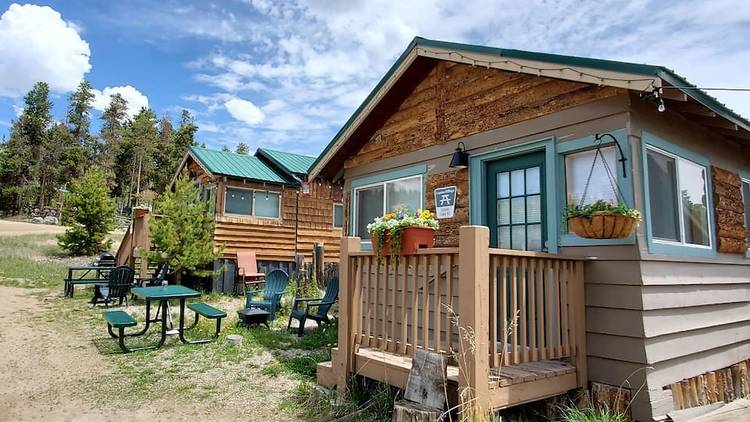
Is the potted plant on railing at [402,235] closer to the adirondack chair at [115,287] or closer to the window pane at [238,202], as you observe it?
the adirondack chair at [115,287]

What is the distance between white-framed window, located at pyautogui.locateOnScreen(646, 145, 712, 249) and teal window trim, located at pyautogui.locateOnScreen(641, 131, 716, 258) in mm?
36

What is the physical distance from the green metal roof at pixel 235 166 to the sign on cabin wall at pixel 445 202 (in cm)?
939

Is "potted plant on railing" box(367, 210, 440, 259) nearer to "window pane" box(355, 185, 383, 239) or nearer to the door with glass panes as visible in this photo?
the door with glass panes

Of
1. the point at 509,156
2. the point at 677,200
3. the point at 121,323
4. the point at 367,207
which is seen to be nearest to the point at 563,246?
the point at 509,156

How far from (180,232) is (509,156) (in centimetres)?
909

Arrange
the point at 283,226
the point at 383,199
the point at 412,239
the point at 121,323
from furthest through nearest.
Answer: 1. the point at 283,226
2. the point at 383,199
3. the point at 121,323
4. the point at 412,239

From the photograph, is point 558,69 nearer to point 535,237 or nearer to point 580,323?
point 535,237

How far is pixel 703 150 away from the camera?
5.47 m

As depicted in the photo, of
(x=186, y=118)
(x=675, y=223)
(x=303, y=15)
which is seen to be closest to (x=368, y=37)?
(x=303, y=15)

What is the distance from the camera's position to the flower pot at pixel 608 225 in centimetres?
385

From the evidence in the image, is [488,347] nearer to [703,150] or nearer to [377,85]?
[703,150]

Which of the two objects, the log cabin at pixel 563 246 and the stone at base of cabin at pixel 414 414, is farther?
the log cabin at pixel 563 246

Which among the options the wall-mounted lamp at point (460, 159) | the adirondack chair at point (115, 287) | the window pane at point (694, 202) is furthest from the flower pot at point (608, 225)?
the adirondack chair at point (115, 287)

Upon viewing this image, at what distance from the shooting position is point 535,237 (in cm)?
502
